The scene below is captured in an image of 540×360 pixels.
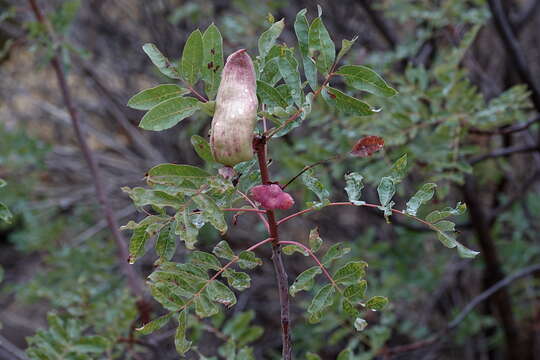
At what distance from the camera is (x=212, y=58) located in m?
0.79

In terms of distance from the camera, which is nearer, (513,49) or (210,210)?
(210,210)

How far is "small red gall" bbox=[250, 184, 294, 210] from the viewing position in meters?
0.69

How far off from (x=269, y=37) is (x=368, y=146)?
0.22 m

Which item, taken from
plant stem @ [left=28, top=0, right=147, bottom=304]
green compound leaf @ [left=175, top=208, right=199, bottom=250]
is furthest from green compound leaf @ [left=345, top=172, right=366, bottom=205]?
plant stem @ [left=28, top=0, right=147, bottom=304]

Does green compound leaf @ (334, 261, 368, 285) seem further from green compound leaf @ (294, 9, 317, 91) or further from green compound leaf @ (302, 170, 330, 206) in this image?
green compound leaf @ (294, 9, 317, 91)

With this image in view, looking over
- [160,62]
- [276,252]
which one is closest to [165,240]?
[276,252]

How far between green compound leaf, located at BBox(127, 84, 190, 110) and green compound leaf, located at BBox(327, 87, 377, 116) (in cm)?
21

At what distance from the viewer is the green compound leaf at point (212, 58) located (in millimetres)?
779

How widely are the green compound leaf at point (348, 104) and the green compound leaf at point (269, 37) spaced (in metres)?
0.10

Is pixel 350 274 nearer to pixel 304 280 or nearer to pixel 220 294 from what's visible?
pixel 304 280

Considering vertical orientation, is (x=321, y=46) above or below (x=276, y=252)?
above

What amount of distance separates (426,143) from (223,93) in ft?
3.42

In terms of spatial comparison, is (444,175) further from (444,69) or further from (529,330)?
(529,330)

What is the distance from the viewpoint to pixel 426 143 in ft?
5.21
